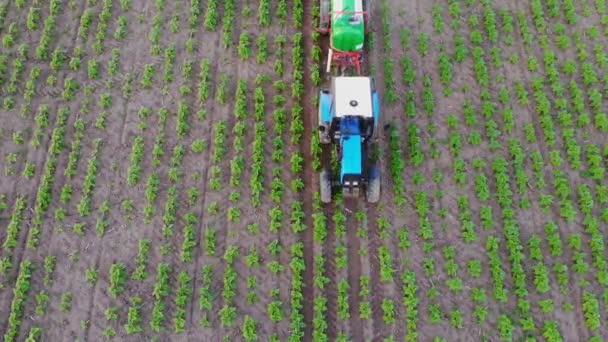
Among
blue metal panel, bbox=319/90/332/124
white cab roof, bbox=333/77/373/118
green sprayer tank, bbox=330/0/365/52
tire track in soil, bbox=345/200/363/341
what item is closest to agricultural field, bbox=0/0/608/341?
tire track in soil, bbox=345/200/363/341

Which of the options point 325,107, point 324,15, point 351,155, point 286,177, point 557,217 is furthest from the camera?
point 324,15

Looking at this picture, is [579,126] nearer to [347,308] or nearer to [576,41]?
[576,41]

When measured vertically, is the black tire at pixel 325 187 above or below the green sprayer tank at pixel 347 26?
below

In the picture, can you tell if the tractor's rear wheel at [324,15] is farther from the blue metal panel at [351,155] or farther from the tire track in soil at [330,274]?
the tire track in soil at [330,274]

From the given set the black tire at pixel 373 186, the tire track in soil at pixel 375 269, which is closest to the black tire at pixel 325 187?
the black tire at pixel 373 186

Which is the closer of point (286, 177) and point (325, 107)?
point (325, 107)

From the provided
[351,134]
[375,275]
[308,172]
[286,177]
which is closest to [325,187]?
[308,172]

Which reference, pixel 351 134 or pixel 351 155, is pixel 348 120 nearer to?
pixel 351 134
